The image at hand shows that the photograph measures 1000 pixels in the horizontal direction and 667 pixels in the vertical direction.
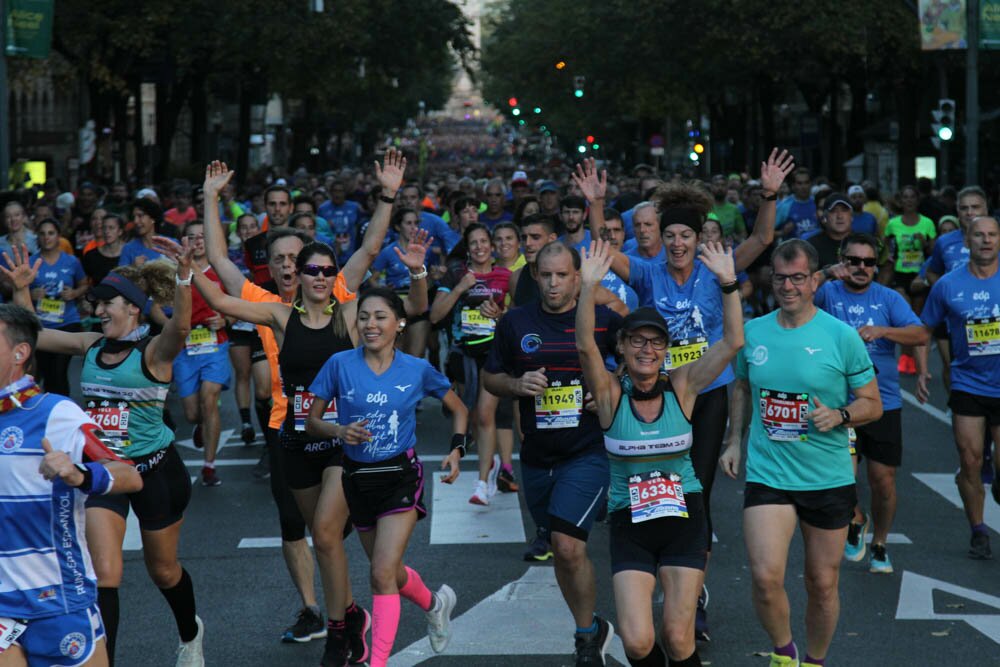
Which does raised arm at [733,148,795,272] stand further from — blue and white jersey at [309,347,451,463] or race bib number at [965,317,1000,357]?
blue and white jersey at [309,347,451,463]

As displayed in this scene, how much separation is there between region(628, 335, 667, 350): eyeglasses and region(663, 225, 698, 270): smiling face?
5.85ft

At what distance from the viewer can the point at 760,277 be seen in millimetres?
20328

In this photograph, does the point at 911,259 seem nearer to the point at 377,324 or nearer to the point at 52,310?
the point at 52,310

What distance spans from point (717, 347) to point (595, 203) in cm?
245

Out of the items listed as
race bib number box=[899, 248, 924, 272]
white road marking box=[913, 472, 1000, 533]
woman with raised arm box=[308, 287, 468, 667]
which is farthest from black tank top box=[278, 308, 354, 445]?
race bib number box=[899, 248, 924, 272]

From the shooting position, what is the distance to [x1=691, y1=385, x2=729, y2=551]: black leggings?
7969 millimetres

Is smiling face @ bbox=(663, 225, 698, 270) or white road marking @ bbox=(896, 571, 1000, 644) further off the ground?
smiling face @ bbox=(663, 225, 698, 270)

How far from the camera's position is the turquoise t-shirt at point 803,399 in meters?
6.89

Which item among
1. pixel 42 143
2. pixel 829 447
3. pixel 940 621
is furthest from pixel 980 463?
pixel 42 143

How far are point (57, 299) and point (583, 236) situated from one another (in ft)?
15.6

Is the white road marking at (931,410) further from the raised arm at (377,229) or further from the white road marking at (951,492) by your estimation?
the raised arm at (377,229)

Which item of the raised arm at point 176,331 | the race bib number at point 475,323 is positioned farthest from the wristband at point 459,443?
the race bib number at point 475,323

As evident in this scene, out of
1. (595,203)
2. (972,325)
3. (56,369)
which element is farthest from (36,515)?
(56,369)

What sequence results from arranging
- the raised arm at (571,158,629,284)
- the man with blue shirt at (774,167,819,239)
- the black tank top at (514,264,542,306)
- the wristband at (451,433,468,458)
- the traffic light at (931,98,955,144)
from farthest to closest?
the traffic light at (931,98,955,144), the man with blue shirt at (774,167,819,239), the black tank top at (514,264,542,306), the raised arm at (571,158,629,284), the wristband at (451,433,468,458)
